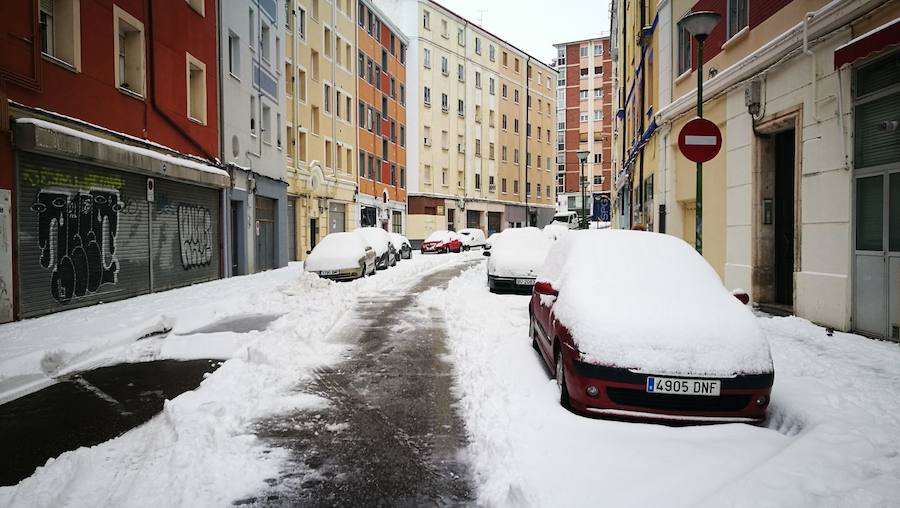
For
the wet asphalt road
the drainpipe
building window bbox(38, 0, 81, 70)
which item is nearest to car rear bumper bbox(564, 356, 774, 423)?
the wet asphalt road

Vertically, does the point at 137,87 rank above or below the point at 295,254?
above

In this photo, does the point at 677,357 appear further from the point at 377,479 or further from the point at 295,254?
the point at 295,254

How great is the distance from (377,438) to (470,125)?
53.8m

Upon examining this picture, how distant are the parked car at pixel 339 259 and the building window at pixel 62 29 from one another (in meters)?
8.47

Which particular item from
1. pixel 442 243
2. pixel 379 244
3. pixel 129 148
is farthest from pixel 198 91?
pixel 442 243

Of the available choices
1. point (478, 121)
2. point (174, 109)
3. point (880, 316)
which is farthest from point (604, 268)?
point (478, 121)

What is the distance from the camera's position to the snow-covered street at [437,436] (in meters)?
3.64

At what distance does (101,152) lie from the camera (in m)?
12.1

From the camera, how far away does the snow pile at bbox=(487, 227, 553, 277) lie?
1509 cm

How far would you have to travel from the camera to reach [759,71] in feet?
37.0

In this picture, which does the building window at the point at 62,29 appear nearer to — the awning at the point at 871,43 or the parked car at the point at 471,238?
the awning at the point at 871,43

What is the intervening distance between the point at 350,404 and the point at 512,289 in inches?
395

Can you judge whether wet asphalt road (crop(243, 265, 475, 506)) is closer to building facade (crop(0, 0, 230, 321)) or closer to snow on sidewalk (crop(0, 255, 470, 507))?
snow on sidewalk (crop(0, 255, 470, 507))

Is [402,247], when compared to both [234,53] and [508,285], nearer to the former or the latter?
[234,53]
